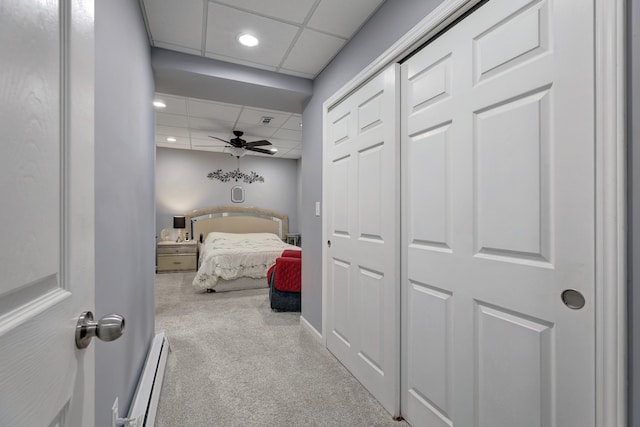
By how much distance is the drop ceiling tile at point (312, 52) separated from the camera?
216 centimetres

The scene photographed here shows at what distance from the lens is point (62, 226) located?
0.50 meters

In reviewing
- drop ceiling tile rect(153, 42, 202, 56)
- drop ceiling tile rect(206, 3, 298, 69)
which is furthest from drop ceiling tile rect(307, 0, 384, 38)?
drop ceiling tile rect(153, 42, 202, 56)

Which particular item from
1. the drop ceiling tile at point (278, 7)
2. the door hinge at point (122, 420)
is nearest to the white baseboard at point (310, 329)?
the door hinge at point (122, 420)

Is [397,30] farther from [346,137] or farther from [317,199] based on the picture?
[317,199]

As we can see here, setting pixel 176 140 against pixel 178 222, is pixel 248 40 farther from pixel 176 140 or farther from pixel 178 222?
pixel 178 222

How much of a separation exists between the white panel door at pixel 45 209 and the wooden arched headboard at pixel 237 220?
5799 mm

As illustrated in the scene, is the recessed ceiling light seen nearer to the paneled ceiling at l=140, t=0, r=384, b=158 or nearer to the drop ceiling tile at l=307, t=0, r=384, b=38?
the paneled ceiling at l=140, t=0, r=384, b=158

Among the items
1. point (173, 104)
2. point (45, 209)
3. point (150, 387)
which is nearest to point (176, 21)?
point (173, 104)

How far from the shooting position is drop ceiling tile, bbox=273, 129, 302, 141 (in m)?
4.79

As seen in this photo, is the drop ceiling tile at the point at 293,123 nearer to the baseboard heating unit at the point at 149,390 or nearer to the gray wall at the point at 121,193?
the gray wall at the point at 121,193

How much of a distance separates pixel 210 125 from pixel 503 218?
4224mm

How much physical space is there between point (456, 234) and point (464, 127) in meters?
0.46

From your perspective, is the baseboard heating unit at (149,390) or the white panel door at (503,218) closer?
the white panel door at (503,218)

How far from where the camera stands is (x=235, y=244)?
5246 mm
